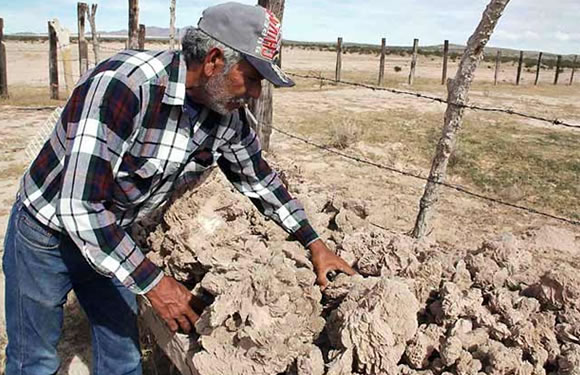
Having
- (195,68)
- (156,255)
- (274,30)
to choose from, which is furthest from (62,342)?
(274,30)

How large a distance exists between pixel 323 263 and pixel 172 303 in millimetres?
703

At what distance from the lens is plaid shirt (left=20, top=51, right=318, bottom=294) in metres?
1.63

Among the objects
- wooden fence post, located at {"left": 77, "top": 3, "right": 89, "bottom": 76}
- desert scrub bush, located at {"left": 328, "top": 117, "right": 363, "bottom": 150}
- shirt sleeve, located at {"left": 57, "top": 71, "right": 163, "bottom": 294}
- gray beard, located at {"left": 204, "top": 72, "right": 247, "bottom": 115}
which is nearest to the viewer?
shirt sleeve, located at {"left": 57, "top": 71, "right": 163, "bottom": 294}

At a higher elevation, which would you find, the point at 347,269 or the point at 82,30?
the point at 82,30

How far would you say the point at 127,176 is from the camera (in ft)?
6.18

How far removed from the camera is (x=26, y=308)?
2129mm

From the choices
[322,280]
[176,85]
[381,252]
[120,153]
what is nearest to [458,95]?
[381,252]

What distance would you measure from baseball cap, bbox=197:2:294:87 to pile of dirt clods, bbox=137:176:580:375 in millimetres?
861

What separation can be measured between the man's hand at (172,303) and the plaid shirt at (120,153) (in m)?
0.05

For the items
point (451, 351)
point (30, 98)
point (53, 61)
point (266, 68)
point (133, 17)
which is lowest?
point (30, 98)

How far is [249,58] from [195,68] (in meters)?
0.21

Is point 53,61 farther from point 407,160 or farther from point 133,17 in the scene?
point 407,160

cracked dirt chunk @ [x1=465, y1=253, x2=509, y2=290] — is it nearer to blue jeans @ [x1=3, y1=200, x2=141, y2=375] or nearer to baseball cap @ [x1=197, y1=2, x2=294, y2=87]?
baseball cap @ [x1=197, y1=2, x2=294, y2=87]

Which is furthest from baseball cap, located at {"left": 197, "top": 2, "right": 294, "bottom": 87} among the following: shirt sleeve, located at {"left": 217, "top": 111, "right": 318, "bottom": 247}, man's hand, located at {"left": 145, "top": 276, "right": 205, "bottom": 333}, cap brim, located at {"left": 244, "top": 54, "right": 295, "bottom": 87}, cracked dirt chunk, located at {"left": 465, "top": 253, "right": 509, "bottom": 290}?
cracked dirt chunk, located at {"left": 465, "top": 253, "right": 509, "bottom": 290}
